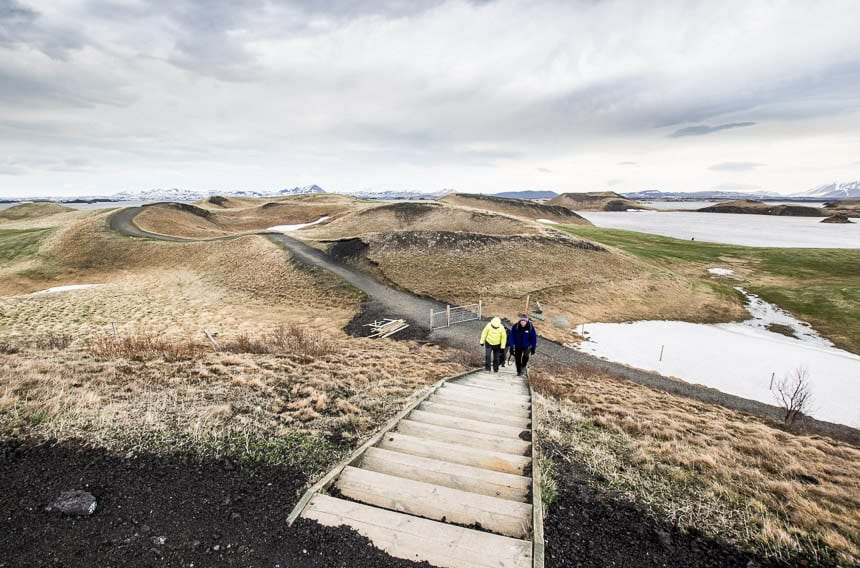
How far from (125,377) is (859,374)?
3430cm

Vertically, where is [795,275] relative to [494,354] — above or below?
below

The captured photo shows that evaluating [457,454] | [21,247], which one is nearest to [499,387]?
[457,454]

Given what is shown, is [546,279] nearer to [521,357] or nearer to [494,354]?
[521,357]

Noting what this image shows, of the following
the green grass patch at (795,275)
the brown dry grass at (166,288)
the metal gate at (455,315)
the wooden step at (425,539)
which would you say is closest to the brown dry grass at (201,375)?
the brown dry grass at (166,288)

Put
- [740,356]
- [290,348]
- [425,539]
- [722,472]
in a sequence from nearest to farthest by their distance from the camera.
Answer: [425,539], [722,472], [290,348], [740,356]

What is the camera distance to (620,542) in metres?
4.82

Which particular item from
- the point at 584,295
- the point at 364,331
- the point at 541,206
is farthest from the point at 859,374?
the point at 541,206

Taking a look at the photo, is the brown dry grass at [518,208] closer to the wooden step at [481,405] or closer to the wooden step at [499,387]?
the wooden step at [499,387]

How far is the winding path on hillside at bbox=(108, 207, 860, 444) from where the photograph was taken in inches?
606

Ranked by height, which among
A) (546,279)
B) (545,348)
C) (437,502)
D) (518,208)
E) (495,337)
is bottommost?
(545,348)

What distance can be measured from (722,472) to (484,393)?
5.40m

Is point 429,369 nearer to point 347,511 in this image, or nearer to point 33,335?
point 347,511

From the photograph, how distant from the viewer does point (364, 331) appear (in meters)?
22.1

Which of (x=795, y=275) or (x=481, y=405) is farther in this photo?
→ (x=795, y=275)
